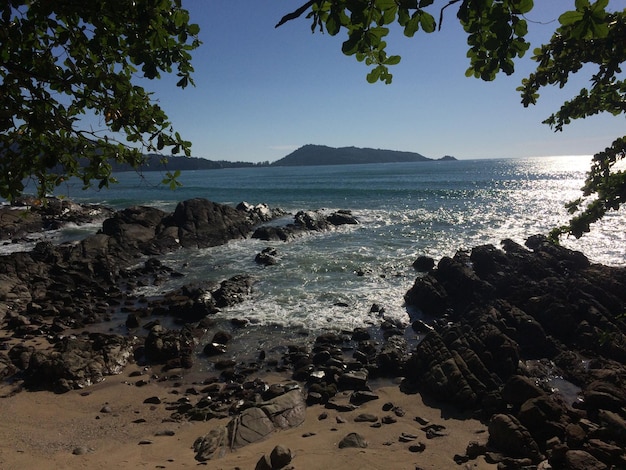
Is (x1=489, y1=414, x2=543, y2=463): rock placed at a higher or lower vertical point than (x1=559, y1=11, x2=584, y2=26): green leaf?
lower

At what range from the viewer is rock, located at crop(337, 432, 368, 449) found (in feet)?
25.5

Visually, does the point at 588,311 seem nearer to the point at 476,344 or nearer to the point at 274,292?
the point at 476,344

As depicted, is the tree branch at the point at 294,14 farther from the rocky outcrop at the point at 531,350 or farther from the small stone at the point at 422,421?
the small stone at the point at 422,421

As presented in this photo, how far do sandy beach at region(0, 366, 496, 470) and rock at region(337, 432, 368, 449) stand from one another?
132 mm

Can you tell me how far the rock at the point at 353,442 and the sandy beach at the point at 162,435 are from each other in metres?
0.13

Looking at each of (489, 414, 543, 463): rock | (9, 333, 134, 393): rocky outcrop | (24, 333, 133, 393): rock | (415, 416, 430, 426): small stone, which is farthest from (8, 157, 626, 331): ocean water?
(489, 414, 543, 463): rock

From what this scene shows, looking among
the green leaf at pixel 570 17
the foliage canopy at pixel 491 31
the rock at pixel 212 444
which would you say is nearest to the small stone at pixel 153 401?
the rock at pixel 212 444

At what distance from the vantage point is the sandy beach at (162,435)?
725cm

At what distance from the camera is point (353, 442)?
7863 millimetres

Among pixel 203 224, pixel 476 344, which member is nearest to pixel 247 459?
pixel 476 344

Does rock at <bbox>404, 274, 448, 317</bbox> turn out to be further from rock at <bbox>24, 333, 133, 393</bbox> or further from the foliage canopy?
the foliage canopy

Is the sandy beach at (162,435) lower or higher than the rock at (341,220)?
lower

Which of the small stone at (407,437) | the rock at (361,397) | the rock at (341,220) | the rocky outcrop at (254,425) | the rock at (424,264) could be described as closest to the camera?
the rocky outcrop at (254,425)

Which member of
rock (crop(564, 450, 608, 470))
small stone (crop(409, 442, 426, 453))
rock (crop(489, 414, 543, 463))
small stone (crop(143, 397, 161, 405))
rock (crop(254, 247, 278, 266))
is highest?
rock (crop(254, 247, 278, 266))
